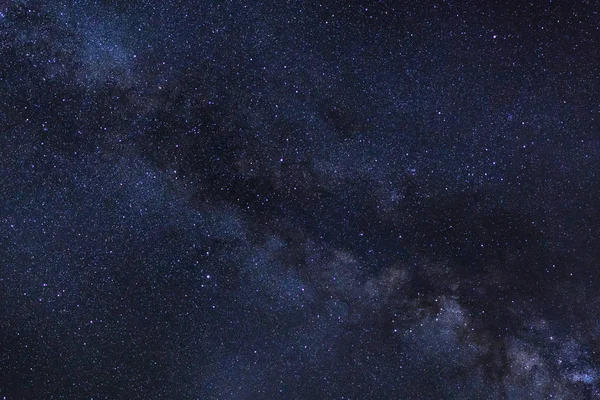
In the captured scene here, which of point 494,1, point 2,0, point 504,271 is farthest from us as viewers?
point 504,271

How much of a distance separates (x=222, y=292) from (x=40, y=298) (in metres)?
2.44

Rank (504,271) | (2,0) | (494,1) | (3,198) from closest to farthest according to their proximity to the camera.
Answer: (2,0)
(494,1)
(3,198)
(504,271)

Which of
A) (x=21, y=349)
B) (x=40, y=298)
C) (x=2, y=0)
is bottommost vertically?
(x=21, y=349)

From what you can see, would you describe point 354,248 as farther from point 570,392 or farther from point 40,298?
point 40,298

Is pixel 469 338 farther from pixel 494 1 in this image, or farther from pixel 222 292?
pixel 494 1

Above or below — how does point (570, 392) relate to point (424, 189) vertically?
below

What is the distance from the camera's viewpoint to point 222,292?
21.8 ft

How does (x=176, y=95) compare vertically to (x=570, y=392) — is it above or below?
above

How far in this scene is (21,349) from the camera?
22.3ft

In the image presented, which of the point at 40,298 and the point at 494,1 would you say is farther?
the point at 40,298

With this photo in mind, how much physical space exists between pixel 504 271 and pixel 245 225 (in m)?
3.51

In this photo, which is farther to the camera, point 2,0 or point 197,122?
point 197,122

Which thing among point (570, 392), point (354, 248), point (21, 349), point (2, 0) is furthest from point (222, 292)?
point (570, 392)

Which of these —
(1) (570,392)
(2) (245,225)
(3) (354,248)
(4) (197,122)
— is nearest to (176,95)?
(4) (197,122)
